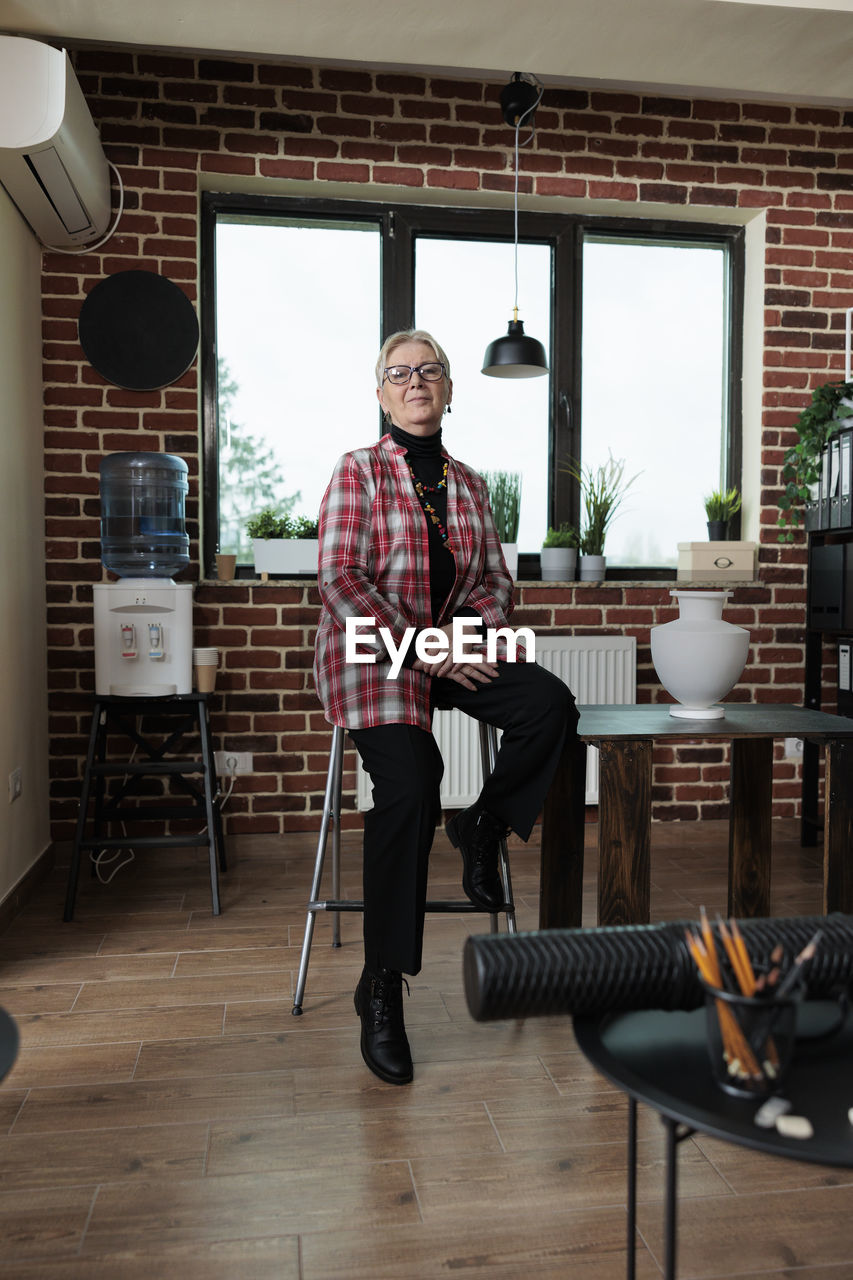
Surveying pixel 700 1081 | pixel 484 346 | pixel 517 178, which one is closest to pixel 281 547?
pixel 484 346

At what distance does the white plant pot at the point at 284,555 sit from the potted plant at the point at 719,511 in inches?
61.3

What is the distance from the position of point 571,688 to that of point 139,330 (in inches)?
78.5

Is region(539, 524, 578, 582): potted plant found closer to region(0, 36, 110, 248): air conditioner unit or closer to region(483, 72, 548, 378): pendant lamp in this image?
region(483, 72, 548, 378): pendant lamp

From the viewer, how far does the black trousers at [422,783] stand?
197 cm

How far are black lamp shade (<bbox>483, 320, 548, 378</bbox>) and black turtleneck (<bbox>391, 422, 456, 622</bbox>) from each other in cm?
104

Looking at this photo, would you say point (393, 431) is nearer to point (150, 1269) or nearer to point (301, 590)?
point (301, 590)

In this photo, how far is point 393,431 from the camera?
2402mm

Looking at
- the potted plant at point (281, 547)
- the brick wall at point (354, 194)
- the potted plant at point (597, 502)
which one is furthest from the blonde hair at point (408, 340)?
the potted plant at point (597, 502)

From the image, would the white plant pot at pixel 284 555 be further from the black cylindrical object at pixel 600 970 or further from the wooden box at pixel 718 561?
the black cylindrical object at pixel 600 970

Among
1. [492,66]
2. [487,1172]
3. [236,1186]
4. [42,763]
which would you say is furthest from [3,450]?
[487,1172]

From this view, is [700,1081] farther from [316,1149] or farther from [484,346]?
[484,346]

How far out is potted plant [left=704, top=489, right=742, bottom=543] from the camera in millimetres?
3838

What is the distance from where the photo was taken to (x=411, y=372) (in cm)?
231
